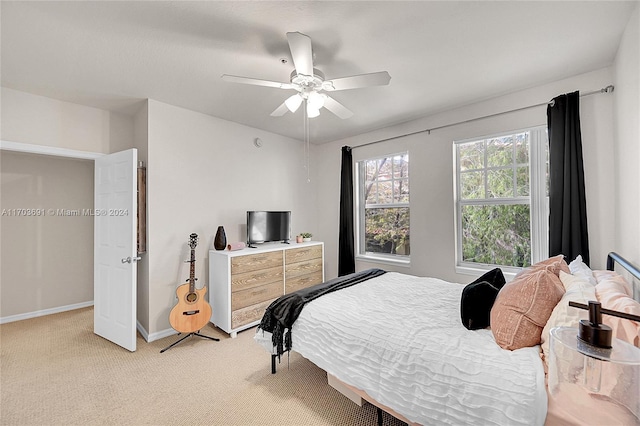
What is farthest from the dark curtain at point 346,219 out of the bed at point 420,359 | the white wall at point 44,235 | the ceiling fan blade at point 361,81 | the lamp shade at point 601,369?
the white wall at point 44,235

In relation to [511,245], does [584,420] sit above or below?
below

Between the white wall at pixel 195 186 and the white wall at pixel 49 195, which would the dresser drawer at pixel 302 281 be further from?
the white wall at pixel 49 195

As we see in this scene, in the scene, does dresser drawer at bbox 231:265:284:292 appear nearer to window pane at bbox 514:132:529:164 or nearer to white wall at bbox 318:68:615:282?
white wall at bbox 318:68:615:282

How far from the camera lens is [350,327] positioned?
1.72 m

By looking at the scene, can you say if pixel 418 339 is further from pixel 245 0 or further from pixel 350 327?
pixel 245 0

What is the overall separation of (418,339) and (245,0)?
7.17 feet

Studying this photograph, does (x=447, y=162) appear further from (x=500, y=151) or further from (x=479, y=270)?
(x=479, y=270)

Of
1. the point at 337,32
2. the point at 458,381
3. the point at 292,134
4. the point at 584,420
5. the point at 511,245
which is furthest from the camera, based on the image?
the point at 292,134

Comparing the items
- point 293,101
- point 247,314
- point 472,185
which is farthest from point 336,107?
point 247,314

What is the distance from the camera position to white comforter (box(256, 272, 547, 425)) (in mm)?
1145

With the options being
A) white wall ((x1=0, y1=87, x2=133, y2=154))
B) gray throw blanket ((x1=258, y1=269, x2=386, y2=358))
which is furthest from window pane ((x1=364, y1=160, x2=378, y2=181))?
white wall ((x1=0, y1=87, x2=133, y2=154))

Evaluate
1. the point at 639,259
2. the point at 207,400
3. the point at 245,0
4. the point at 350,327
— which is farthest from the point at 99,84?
the point at 639,259

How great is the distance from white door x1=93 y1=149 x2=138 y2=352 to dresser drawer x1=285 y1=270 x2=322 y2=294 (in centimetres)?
173

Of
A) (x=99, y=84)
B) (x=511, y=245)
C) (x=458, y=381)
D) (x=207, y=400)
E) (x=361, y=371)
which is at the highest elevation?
(x=99, y=84)
